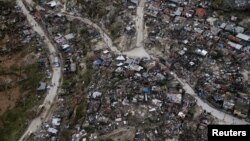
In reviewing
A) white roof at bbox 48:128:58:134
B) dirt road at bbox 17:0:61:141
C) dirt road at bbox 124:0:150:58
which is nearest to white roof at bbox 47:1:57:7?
dirt road at bbox 17:0:61:141

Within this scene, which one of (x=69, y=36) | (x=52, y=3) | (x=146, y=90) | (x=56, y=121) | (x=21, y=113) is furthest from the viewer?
(x=52, y=3)

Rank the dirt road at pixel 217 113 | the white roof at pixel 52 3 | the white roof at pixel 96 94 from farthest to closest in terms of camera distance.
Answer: the white roof at pixel 52 3 → the white roof at pixel 96 94 → the dirt road at pixel 217 113

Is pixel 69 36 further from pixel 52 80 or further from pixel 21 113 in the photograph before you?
pixel 21 113

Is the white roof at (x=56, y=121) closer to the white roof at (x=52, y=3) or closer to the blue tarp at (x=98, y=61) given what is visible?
the blue tarp at (x=98, y=61)

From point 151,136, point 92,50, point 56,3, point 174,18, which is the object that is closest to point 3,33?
point 56,3

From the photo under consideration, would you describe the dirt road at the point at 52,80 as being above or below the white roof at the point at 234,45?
below

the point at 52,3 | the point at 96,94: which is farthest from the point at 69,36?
the point at 96,94

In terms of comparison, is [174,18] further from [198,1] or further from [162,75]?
[162,75]

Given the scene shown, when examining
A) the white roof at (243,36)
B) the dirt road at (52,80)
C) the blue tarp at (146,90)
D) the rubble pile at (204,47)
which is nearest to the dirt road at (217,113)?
the rubble pile at (204,47)

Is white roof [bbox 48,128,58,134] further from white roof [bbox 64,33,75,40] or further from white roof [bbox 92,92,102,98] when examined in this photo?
white roof [bbox 64,33,75,40]
